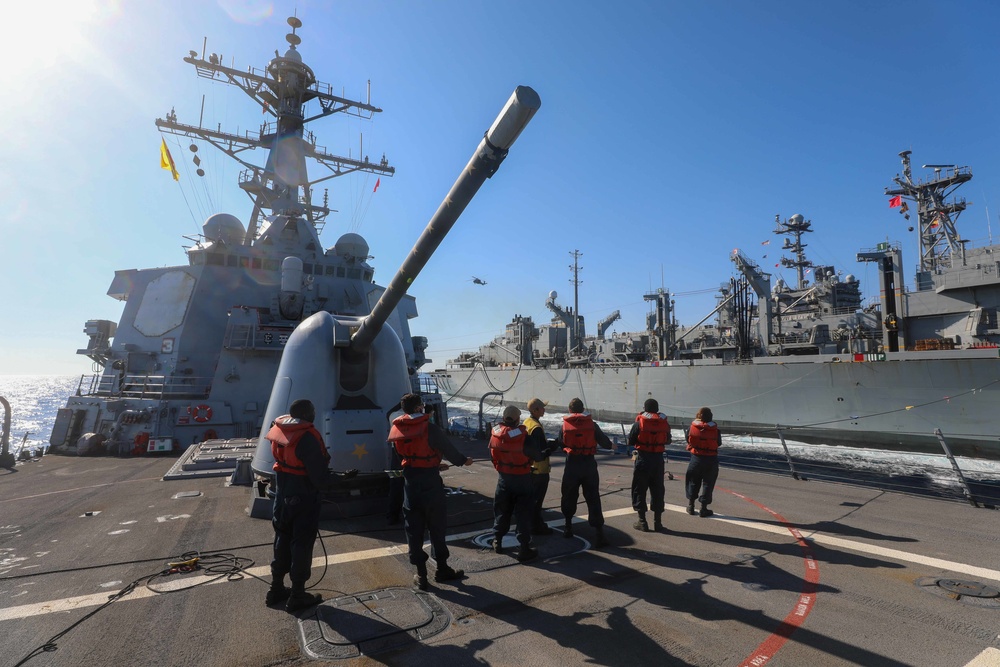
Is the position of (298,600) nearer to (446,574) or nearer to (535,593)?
(446,574)

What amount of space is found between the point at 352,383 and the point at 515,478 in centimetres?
299

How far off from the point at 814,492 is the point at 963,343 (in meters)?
24.9

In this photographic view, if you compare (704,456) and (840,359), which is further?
(840,359)

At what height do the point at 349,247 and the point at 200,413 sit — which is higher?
the point at 349,247

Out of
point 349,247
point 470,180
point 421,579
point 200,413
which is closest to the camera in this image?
point 421,579

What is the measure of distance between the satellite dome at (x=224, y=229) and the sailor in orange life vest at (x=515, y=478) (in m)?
15.7

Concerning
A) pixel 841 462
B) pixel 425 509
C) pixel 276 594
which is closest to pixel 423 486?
pixel 425 509

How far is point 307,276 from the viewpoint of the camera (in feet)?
53.3

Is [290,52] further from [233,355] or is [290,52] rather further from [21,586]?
[21,586]

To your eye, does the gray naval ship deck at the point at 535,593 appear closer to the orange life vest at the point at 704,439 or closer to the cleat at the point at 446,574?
the cleat at the point at 446,574

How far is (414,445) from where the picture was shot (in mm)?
4062

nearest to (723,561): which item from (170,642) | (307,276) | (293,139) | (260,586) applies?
(260,586)

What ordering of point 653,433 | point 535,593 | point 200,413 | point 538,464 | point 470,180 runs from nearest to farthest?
1. point 535,593
2. point 470,180
3. point 538,464
4. point 653,433
5. point 200,413

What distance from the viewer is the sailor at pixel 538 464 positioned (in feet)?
16.0
